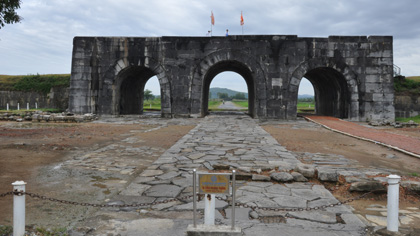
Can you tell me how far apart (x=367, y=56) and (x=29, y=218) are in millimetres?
18602

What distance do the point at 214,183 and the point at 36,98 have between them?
28.2 m

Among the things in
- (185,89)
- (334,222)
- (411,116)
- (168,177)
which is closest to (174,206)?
(168,177)

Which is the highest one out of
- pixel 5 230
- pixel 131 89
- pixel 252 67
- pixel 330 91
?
pixel 252 67

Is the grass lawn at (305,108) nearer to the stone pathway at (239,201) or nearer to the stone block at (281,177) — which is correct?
the stone pathway at (239,201)

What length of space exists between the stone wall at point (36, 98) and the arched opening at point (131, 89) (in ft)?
25.1

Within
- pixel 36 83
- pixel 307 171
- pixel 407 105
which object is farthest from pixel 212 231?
pixel 36 83

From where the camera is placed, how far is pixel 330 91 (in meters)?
20.2

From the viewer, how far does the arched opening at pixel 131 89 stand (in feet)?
62.5

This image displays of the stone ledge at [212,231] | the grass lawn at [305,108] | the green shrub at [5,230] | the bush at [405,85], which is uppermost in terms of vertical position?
the bush at [405,85]

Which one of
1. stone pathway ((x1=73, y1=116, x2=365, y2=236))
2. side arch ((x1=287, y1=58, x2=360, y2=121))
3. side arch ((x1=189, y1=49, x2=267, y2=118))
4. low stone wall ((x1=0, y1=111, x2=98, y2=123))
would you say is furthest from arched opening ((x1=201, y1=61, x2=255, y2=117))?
stone pathway ((x1=73, y1=116, x2=365, y2=236))

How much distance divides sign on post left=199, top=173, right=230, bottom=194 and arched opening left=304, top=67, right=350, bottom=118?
16630 millimetres

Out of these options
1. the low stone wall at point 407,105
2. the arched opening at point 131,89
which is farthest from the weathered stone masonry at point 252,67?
the low stone wall at point 407,105

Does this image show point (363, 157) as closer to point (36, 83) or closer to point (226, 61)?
point (226, 61)

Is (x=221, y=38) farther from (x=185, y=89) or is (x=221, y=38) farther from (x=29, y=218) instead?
(x=29, y=218)
